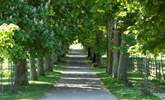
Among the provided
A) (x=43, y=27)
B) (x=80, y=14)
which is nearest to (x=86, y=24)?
(x=80, y=14)

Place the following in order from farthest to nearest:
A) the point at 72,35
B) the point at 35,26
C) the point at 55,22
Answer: the point at 72,35 < the point at 55,22 < the point at 35,26

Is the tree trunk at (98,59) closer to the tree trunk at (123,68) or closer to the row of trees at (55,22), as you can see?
the row of trees at (55,22)

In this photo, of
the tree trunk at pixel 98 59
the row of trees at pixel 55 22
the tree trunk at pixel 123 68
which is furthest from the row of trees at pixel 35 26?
the tree trunk at pixel 98 59

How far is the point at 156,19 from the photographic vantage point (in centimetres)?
1076

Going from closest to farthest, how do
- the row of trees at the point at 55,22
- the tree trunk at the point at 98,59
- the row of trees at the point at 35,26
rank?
the row of trees at the point at 55,22
the row of trees at the point at 35,26
the tree trunk at the point at 98,59

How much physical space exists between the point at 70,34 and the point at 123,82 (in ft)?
19.8

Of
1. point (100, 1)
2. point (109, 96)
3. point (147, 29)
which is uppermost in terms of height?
point (100, 1)

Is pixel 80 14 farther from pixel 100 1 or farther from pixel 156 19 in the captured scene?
pixel 156 19

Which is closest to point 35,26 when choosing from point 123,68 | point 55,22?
point 55,22

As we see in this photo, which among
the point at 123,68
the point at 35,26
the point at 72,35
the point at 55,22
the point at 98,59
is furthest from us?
the point at 98,59

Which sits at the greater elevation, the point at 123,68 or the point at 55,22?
the point at 55,22

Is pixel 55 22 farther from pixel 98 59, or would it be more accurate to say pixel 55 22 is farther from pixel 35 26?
pixel 98 59

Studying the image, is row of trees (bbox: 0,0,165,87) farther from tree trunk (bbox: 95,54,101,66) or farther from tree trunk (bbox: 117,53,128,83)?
tree trunk (bbox: 95,54,101,66)

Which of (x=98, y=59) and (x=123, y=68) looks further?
(x=98, y=59)
